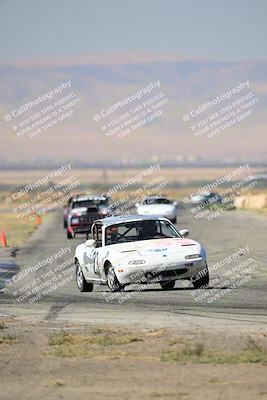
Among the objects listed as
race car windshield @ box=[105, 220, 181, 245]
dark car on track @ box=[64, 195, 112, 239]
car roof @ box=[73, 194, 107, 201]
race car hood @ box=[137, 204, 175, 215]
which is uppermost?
race car windshield @ box=[105, 220, 181, 245]

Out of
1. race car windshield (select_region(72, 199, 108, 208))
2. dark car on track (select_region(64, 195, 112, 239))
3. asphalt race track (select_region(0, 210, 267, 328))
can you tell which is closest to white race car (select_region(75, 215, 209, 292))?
asphalt race track (select_region(0, 210, 267, 328))

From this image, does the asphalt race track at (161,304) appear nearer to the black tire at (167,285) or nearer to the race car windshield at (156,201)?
the black tire at (167,285)

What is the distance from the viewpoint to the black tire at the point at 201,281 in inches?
802

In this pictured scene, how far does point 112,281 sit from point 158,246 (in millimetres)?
1025

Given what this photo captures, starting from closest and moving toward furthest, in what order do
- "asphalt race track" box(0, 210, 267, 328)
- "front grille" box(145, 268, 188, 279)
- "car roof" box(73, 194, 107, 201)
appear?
"asphalt race track" box(0, 210, 267, 328) → "front grille" box(145, 268, 188, 279) → "car roof" box(73, 194, 107, 201)

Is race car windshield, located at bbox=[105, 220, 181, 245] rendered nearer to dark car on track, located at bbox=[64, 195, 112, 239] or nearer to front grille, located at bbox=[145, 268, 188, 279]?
front grille, located at bbox=[145, 268, 188, 279]

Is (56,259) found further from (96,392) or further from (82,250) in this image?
(96,392)

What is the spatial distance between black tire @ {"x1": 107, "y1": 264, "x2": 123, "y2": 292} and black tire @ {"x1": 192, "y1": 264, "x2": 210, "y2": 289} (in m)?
1.34

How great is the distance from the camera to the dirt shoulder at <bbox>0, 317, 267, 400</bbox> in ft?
32.8

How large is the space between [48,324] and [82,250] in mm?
6919

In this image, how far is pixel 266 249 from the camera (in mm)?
35656

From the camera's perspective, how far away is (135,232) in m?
21.5

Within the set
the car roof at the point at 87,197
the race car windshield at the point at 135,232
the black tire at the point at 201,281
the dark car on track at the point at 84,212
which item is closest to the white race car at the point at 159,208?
the car roof at the point at 87,197

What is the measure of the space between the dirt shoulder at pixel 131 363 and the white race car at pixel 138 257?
5291mm
